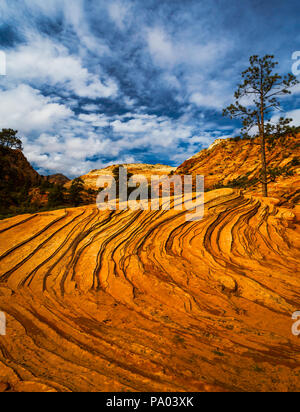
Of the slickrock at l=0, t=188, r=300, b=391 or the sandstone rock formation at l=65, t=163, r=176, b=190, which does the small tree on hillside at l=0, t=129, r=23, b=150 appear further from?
the slickrock at l=0, t=188, r=300, b=391

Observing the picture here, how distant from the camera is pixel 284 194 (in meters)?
14.1

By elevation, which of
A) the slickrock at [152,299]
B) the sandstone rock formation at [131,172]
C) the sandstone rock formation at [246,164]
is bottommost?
the slickrock at [152,299]

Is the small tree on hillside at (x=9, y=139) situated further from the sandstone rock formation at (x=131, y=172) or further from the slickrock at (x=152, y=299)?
the slickrock at (x=152, y=299)

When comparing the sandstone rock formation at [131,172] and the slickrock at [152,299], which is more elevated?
the sandstone rock formation at [131,172]

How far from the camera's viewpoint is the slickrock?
3.27 m

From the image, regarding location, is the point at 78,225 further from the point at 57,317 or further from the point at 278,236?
the point at 278,236

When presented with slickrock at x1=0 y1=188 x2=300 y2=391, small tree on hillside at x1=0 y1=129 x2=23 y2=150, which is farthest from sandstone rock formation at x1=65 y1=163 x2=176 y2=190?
→ slickrock at x1=0 y1=188 x2=300 y2=391

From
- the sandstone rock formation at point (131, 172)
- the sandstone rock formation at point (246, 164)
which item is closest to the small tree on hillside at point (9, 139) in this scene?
the sandstone rock formation at point (131, 172)

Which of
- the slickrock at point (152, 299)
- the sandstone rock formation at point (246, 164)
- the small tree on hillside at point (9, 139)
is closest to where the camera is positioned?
the slickrock at point (152, 299)

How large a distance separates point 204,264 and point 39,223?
8069 mm

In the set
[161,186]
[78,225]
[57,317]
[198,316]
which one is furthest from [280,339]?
[161,186]

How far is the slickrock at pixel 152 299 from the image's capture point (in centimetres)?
327

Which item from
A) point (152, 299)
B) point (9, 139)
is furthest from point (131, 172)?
point (152, 299)

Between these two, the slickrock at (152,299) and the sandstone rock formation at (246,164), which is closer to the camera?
the slickrock at (152,299)
